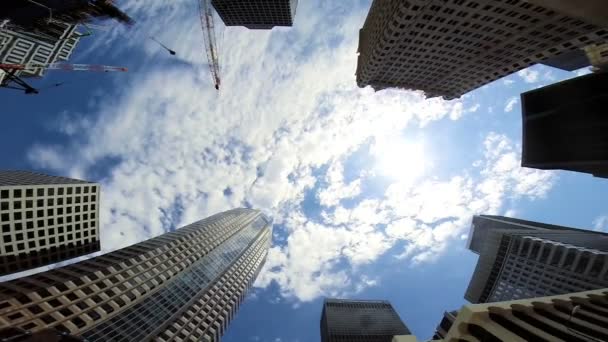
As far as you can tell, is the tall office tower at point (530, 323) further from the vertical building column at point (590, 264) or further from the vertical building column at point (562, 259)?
the vertical building column at point (562, 259)

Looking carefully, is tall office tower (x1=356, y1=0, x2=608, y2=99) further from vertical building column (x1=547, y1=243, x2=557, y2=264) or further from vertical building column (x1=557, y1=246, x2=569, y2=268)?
vertical building column (x1=547, y1=243, x2=557, y2=264)

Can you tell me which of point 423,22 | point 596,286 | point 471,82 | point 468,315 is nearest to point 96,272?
point 468,315

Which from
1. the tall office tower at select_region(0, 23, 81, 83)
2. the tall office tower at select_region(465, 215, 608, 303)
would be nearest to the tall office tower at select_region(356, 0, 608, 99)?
the tall office tower at select_region(465, 215, 608, 303)

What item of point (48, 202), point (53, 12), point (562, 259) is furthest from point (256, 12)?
point (562, 259)

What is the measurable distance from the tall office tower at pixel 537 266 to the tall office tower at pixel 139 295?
406 feet

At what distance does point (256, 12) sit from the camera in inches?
6280

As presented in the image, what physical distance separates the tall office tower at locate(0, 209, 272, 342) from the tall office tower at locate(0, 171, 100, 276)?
15526mm

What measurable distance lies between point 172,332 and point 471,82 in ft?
372

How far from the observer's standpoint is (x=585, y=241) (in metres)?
149

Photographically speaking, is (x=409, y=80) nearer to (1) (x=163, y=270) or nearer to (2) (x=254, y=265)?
(1) (x=163, y=270)

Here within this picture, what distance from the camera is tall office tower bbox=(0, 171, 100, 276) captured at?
90.9 metres

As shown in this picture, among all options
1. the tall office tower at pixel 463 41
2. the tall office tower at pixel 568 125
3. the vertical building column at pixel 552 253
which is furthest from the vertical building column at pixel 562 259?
the tall office tower at pixel 568 125

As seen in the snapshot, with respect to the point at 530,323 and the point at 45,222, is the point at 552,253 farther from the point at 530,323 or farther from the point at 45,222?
the point at 45,222

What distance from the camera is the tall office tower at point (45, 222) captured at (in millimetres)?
90938
